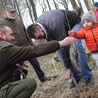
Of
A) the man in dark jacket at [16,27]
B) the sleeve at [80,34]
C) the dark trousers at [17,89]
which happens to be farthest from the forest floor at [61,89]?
the dark trousers at [17,89]

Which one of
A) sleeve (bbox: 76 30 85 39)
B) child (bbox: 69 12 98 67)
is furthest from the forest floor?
sleeve (bbox: 76 30 85 39)

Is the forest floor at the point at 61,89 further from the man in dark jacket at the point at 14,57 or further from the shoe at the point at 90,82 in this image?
the man in dark jacket at the point at 14,57

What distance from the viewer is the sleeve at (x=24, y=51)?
4008 mm

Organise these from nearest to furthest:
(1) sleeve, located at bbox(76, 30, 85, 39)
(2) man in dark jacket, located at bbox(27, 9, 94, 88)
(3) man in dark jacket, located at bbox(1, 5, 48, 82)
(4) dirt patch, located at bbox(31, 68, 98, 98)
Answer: (2) man in dark jacket, located at bbox(27, 9, 94, 88) → (1) sleeve, located at bbox(76, 30, 85, 39) → (4) dirt patch, located at bbox(31, 68, 98, 98) → (3) man in dark jacket, located at bbox(1, 5, 48, 82)

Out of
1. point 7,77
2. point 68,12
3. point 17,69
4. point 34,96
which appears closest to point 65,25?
point 68,12

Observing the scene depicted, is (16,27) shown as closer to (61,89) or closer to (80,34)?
(61,89)

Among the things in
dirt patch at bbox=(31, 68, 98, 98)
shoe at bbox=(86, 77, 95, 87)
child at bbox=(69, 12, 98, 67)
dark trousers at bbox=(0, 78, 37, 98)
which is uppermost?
child at bbox=(69, 12, 98, 67)

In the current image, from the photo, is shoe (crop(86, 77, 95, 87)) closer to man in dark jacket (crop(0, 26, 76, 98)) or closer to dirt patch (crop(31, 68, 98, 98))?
dirt patch (crop(31, 68, 98, 98))

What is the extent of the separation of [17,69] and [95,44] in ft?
4.61

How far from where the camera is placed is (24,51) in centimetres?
405

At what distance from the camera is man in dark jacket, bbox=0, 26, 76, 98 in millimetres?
4020

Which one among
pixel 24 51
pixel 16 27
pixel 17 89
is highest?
pixel 24 51

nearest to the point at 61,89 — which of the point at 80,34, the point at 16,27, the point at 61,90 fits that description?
the point at 61,90

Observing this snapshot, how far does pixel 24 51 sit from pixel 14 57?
163 mm
